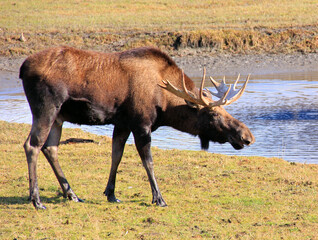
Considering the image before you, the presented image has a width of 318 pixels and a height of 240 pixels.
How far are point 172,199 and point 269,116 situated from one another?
8.42 meters

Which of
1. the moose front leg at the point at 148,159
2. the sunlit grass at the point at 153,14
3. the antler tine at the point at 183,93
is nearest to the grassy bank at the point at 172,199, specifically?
the moose front leg at the point at 148,159

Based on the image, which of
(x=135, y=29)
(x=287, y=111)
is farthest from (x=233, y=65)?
(x=287, y=111)

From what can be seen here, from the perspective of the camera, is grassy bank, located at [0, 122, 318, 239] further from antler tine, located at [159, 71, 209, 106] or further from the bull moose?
antler tine, located at [159, 71, 209, 106]

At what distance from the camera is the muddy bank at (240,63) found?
23.8m

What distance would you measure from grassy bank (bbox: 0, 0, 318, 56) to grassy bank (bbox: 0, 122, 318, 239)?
16856 mm

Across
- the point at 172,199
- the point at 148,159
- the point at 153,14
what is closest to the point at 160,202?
the point at 172,199

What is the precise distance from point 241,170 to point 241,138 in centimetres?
174

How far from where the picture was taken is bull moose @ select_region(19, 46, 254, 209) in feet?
22.1

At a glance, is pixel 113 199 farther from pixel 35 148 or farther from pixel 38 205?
pixel 35 148

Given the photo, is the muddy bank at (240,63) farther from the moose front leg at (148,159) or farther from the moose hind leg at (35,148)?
the moose hind leg at (35,148)

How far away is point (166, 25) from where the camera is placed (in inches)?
1259

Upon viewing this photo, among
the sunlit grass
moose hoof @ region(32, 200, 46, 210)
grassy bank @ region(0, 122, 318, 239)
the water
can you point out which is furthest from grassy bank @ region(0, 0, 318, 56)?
moose hoof @ region(32, 200, 46, 210)

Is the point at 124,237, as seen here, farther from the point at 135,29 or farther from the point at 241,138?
the point at 135,29

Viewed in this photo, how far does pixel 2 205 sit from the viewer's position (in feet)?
22.8
